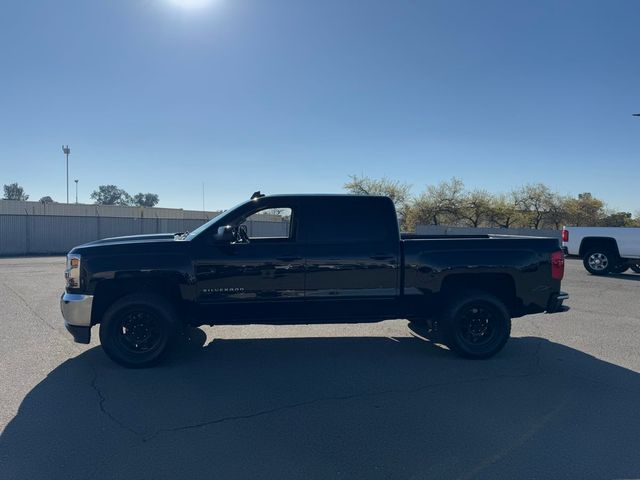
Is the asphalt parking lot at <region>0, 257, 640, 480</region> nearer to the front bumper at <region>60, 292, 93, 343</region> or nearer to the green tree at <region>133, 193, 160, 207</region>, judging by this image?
the front bumper at <region>60, 292, 93, 343</region>

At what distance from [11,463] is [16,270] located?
50.8 feet

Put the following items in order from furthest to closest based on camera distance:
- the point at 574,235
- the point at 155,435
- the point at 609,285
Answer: the point at 574,235, the point at 609,285, the point at 155,435

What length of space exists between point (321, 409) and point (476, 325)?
2642 millimetres

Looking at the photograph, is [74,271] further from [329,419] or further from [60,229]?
[60,229]

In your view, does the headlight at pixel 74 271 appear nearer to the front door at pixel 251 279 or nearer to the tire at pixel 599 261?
the front door at pixel 251 279

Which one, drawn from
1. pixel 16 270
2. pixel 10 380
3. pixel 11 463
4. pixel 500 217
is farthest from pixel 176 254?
pixel 500 217

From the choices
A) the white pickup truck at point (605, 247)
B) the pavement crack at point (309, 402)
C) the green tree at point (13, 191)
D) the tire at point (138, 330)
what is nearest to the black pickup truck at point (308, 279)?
the tire at point (138, 330)

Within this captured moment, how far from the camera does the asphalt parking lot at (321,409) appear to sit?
3.41 meters

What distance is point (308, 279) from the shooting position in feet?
18.8

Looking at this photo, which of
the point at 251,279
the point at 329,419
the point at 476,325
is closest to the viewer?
the point at 329,419

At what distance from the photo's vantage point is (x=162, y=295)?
225 inches

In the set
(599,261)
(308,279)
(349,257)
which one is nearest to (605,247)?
(599,261)

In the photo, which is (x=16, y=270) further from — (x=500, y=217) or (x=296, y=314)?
(x=500, y=217)

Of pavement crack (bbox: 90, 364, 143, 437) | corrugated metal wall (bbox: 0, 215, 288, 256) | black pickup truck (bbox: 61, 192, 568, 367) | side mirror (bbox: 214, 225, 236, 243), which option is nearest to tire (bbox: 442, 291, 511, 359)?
black pickup truck (bbox: 61, 192, 568, 367)
